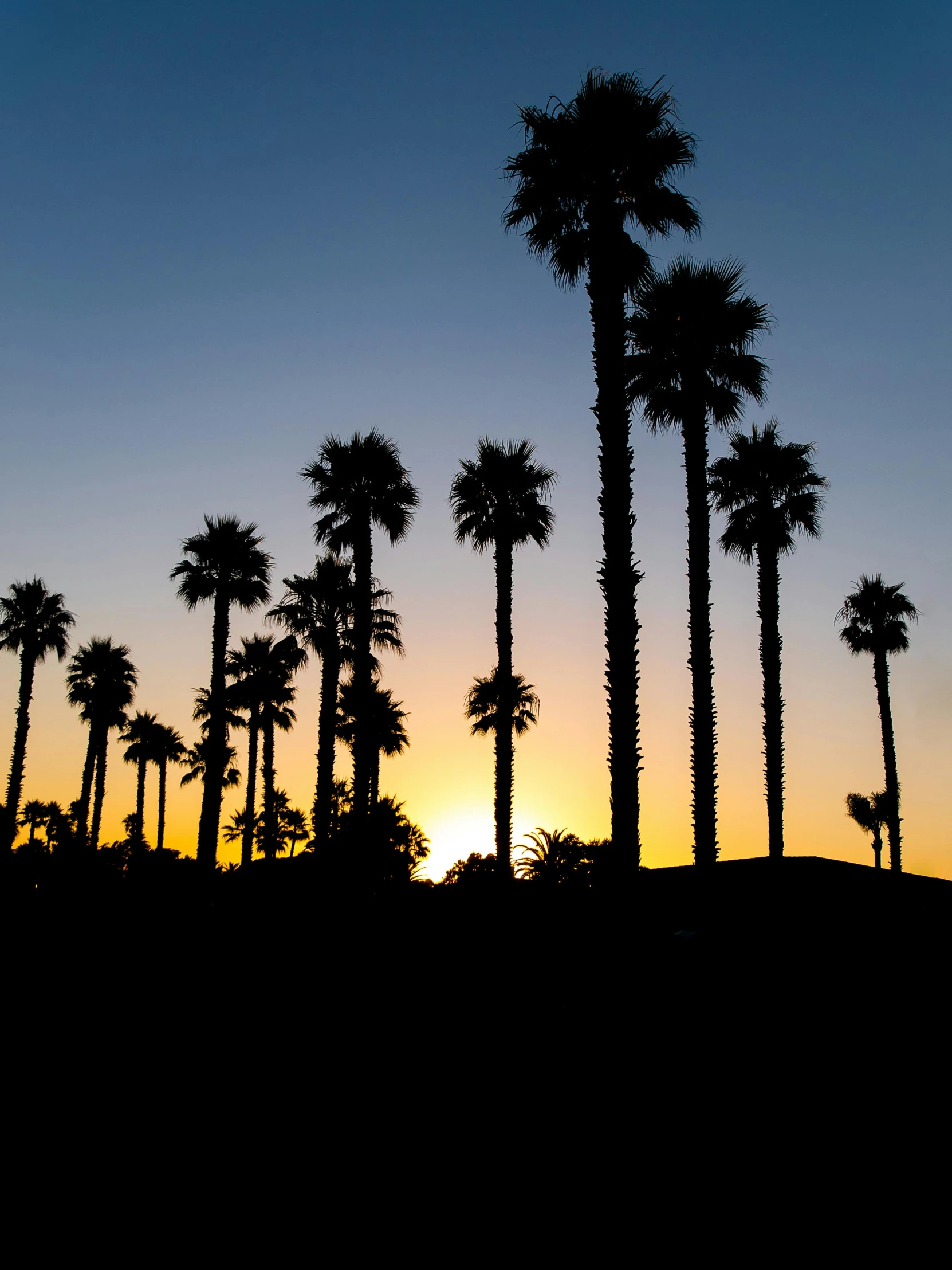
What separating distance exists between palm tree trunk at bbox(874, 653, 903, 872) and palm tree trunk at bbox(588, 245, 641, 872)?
25.1 metres

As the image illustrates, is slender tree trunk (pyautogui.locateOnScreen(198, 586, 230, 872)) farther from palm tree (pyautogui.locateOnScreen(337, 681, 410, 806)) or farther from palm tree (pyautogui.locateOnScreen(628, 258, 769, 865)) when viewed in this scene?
palm tree (pyautogui.locateOnScreen(628, 258, 769, 865))

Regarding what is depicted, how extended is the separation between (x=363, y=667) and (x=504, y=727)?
5.31 m

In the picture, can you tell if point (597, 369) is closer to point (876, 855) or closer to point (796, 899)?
point (796, 899)

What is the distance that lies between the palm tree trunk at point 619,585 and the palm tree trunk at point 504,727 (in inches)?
475

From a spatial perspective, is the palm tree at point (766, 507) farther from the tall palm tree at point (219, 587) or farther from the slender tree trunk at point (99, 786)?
the slender tree trunk at point (99, 786)

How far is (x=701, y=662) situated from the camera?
18766 mm

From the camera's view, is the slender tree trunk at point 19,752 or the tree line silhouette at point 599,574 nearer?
the tree line silhouette at point 599,574

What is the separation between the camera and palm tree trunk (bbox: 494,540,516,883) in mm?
26891

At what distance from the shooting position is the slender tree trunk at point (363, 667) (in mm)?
25250

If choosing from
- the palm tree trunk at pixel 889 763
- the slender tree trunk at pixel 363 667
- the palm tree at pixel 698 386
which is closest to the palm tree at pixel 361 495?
the slender tree trunk at pixel 363 667

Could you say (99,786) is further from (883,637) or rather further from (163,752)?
(883,637)

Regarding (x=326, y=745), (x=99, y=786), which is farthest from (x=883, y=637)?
(x=99, y=786)

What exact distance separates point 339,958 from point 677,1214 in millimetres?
8363

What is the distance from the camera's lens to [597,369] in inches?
608
